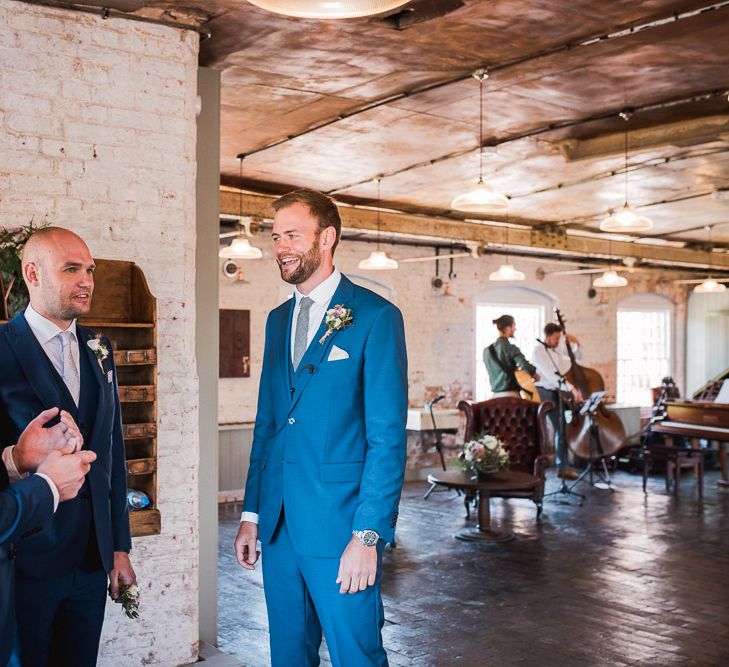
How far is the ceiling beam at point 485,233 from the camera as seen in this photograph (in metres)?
9.82

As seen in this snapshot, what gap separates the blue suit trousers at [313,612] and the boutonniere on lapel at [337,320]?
0.61 meters

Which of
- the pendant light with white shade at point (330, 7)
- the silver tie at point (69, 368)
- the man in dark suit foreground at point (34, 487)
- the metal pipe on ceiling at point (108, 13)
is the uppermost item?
the metal pipe on ceiling at point (108, 13)

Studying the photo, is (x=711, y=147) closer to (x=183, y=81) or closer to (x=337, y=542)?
(x=183, y=81)

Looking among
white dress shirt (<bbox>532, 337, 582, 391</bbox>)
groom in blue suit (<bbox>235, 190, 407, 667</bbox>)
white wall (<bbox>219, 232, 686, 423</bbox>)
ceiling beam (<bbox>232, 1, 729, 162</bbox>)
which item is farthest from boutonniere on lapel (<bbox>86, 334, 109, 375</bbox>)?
white dress shirt (<bbox>532, 337, 582, 391</bbox>)

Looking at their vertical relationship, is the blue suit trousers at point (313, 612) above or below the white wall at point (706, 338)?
below

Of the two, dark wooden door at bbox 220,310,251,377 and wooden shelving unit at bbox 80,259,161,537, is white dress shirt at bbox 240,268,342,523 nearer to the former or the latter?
wooden shelving unit at bbox 80,259,161,537

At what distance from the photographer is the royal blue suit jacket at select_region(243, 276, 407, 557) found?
2.57 meters

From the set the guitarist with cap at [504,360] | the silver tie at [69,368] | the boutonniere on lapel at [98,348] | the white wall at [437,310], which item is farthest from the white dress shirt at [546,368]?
the silver tie at [69,368]

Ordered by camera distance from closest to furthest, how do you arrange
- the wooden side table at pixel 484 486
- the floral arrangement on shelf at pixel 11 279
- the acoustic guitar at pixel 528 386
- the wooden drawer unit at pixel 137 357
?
the floral arrangement on shelf at pixel 11 279
the wooden drawer unit at pixel 137 357
the wooden side table at pixel 484 486
the acoustic guitar at pixel 528 386

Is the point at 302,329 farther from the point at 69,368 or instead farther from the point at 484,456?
the point at 484,456

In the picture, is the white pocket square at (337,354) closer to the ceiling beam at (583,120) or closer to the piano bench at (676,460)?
the ceiling beam at (583,120)

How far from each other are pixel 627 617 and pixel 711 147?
4589mm

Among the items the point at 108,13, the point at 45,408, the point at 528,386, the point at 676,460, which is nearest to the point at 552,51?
the point at 108,13

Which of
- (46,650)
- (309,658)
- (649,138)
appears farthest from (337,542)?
(649,138)
